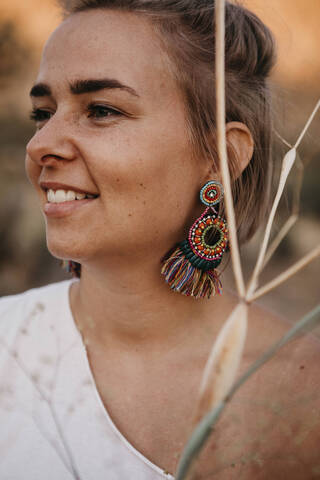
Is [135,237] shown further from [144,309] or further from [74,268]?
[74,268]

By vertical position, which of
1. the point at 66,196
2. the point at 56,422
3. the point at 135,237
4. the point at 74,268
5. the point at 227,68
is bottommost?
the point at 56,422

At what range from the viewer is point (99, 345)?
5.20 ft

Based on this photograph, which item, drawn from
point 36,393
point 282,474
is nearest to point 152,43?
point 36,393

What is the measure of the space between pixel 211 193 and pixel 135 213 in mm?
257

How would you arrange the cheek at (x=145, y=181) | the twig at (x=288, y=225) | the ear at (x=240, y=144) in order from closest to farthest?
the twig at (x=288, y=225) < the cheek at (x=145, y=181) < the ear at (x=240, y=144)

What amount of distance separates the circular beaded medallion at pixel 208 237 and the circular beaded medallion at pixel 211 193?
0.10ft

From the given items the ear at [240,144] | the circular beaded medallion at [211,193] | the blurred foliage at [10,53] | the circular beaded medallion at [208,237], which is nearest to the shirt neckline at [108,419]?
the circular beaded medallion at [208,237]

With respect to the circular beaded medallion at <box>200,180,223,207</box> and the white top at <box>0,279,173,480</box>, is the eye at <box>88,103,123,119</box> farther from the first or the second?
the white top at <box>0,279,173,480</box>

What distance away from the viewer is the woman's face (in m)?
1.20

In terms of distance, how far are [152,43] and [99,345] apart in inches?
37.8

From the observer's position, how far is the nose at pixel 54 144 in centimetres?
120

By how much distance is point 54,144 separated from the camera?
1.20 meters

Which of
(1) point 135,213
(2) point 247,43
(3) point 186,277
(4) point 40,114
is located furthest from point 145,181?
(2) point 247,43

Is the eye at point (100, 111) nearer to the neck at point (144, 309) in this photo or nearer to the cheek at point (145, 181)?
the cheek at point (145, 181)
